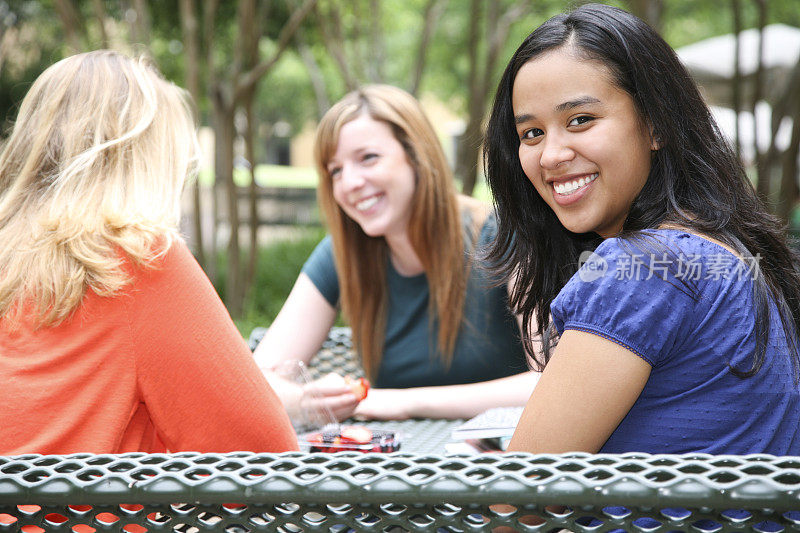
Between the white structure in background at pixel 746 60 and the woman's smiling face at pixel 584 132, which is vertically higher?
the white structure in background at pixel 746 60

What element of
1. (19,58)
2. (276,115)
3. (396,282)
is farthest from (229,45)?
(276,115)

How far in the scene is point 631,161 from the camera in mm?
1593

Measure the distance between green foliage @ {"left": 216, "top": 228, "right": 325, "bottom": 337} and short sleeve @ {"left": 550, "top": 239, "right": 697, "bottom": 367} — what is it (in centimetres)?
639

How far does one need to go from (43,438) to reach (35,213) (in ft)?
1.67

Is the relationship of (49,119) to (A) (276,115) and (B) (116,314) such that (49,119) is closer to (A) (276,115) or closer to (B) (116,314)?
(B) (116,314)

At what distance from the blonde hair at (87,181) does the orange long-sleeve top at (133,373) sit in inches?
1.8

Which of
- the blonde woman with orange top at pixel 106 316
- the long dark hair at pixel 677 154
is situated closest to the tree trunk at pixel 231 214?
the blonde woman with orange top at pixel 106 316

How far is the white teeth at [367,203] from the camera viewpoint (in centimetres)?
304

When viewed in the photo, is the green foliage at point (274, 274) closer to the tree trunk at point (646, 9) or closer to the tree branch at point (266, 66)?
the tree branch at point (266, 66)

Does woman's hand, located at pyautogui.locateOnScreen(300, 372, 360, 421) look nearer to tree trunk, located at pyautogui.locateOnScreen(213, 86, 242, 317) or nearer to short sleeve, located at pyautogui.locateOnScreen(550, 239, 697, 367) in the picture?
short sleeve, located at pyautogui.locateOnScreen(550, 239, 697, 367)

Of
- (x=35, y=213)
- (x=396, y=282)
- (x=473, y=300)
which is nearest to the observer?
(x=35, y=213)

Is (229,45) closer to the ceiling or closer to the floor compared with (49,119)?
closer to the ceiling

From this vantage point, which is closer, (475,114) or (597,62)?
(597,62)

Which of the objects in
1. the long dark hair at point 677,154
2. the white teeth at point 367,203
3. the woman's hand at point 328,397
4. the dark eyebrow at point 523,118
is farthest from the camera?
the white teeth at point 367,203
